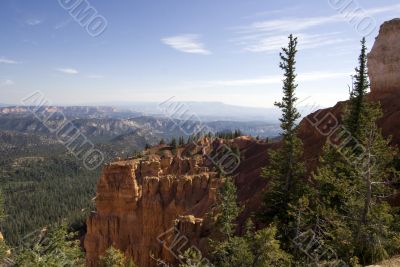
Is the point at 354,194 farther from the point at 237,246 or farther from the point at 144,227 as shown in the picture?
the point at 144,227

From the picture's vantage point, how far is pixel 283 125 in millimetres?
29000

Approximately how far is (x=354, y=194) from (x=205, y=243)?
19141 millimetres

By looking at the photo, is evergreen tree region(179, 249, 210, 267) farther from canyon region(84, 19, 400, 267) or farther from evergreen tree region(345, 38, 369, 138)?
canyon region(84, 19, 400, 267)

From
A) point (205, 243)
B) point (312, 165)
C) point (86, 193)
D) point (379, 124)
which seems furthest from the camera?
point (86, 193)

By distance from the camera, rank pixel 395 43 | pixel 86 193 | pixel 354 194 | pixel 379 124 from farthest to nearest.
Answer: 1. pixel 86 193
2. pixel 395 43
3. pixel 379 124
4. pixel 354 194

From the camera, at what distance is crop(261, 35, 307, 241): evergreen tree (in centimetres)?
2738

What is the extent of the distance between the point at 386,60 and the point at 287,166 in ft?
123

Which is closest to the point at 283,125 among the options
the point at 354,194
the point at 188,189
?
the point at 354,194

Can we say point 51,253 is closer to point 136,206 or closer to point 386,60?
point 136,206

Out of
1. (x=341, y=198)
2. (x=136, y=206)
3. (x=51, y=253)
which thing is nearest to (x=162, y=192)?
(x=136, y=206)

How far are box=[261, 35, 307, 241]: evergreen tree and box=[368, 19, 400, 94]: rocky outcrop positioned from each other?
3272cm

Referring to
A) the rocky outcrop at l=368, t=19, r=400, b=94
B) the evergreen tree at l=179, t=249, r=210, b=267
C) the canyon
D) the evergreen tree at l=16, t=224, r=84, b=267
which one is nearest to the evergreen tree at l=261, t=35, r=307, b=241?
the evergreen tree at l=179, t=249, r=210, b=267

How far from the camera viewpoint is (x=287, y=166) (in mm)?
28141

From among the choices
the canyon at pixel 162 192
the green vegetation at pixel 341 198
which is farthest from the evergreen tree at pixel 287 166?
the canyon at pixel 162 192
